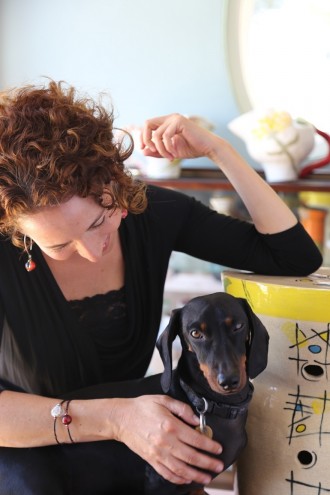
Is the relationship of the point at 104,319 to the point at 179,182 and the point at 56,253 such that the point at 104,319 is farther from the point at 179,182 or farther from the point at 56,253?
the point at 179,182

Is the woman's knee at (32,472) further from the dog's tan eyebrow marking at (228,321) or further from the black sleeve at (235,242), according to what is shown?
the black sleeve at (235,242)

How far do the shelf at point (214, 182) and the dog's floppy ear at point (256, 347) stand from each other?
0.81 m

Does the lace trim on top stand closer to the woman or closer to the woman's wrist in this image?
the woman

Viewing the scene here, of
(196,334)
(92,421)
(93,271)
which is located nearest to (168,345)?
(196,334)

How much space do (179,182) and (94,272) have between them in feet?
2.33

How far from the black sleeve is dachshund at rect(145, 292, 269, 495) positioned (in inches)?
8.4

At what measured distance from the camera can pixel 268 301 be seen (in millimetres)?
980

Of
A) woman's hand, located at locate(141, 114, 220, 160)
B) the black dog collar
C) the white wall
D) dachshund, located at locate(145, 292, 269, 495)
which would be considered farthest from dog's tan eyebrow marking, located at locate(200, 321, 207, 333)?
the white wall

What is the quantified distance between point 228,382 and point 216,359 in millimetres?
42

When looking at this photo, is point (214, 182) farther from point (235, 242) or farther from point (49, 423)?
point (49, 423)

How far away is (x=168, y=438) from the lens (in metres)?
0.88

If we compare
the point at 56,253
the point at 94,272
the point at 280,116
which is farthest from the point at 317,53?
the point at 56,253

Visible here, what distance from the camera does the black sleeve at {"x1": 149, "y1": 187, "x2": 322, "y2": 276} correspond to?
1.12 meters

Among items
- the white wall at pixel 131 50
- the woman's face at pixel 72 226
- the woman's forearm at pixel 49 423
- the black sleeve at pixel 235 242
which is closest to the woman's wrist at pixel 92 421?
the woman's forearm at pixel 49 423
